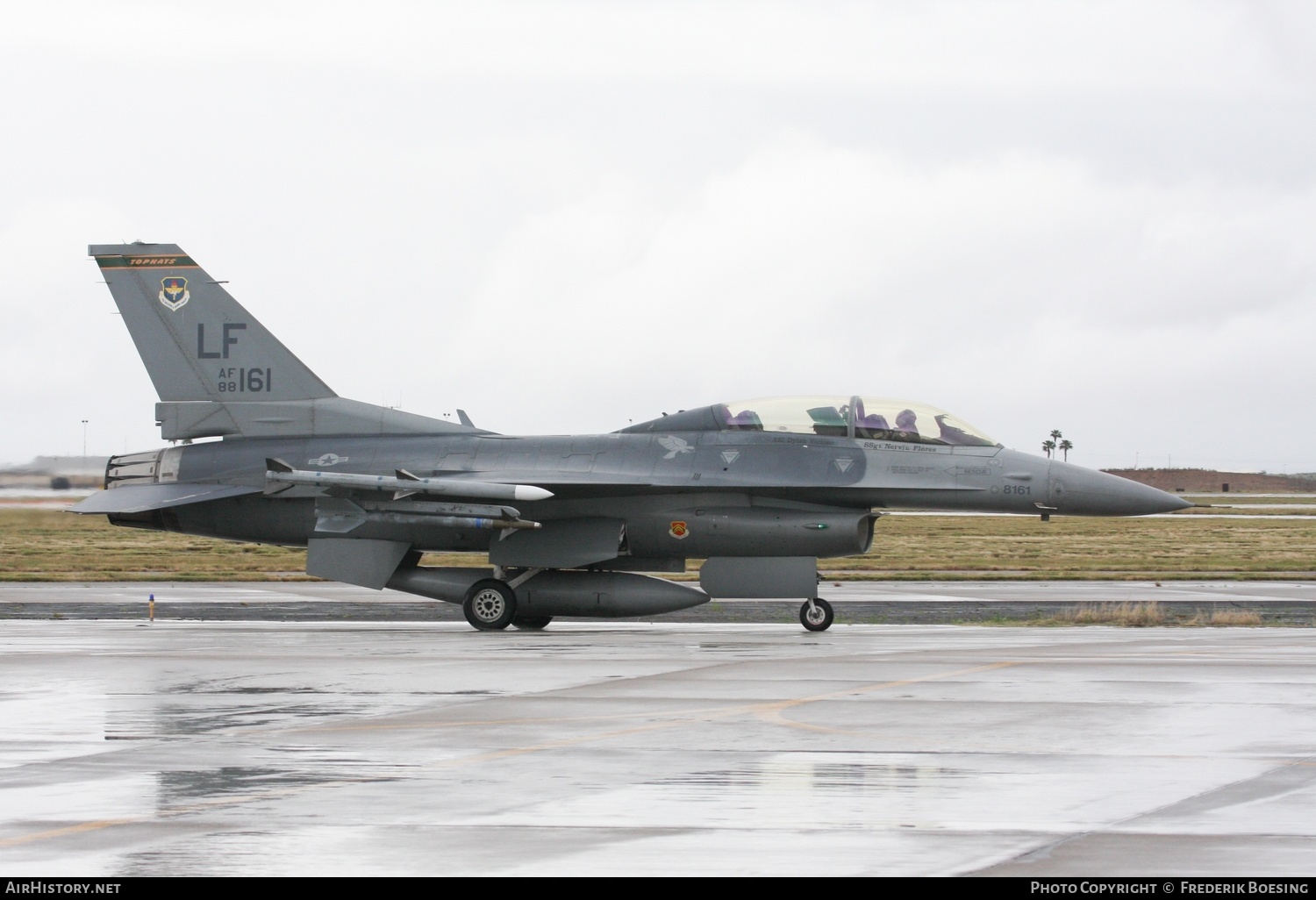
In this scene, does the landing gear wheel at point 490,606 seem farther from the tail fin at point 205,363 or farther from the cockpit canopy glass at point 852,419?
the cockpit canopy glass at point 852,419

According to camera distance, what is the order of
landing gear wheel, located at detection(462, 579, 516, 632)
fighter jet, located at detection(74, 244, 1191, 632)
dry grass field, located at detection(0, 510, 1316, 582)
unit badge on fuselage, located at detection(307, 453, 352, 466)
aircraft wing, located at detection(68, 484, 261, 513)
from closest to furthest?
1. fighter jet, located at detection(74, 244, 1191, 632)
2. landing gear wheel, located at detection(462, 579, 516, 632)
3. aircraft wing, located at detection(68, 484, 261, 513)
4. unit badge on fuselage, located at detection(307, 453, 352, 466)
5. dry grass field, located at detection(0, 510, 1316, 582)

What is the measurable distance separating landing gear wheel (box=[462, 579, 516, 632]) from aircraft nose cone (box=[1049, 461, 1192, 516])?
26.2 ft

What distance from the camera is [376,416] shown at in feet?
75.3

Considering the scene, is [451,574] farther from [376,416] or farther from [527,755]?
[527,755]

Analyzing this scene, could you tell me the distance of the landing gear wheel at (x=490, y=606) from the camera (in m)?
21.0

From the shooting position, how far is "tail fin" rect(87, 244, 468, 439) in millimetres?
22906

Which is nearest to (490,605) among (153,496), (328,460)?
(328,460)

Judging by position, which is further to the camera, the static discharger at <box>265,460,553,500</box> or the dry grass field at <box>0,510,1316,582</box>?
the dry grass field at <box>0,510,1316,582</box>

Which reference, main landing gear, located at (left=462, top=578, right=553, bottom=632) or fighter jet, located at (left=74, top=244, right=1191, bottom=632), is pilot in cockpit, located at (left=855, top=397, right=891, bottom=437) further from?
main landing gear, located at (left=462, top=578, right=553, bottom=632)

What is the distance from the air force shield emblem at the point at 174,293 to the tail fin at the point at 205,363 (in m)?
0.01

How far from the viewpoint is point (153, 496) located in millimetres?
22109

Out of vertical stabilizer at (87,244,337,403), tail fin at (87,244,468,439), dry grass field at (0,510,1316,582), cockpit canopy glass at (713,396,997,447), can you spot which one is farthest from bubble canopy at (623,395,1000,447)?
dry grass field at (0,510,1316,582)

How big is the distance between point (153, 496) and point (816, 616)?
10305 millimetres
